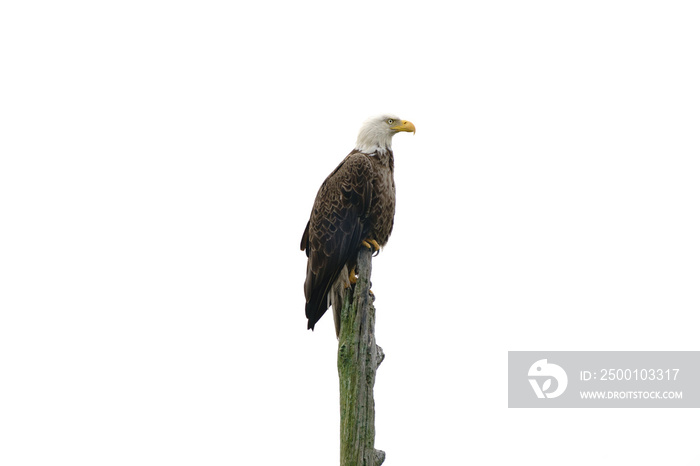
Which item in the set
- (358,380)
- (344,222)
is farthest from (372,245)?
(358,380)

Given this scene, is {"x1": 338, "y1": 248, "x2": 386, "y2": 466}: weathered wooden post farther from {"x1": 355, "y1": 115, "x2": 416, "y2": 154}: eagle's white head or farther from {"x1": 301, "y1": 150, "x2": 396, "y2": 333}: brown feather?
→ {"x1": 355, "y1": 115, "x2": 416, "y2": 154}: eagle's white head

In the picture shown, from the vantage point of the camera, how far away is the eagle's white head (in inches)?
322

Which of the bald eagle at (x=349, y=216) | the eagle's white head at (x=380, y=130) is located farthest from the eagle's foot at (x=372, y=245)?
the eagle's white head at (x=380, y=130)

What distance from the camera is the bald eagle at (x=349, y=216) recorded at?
778 cm

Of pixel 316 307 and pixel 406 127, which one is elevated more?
pixel 406 127

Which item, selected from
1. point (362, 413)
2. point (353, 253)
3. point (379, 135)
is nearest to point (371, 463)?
point (362, 413)

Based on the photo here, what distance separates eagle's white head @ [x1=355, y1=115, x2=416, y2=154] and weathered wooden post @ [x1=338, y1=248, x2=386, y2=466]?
174 centimetres

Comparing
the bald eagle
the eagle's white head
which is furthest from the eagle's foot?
the eagle's white head

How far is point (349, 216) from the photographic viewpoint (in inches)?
307

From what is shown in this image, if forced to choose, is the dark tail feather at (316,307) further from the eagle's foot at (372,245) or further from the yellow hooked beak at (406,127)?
the yellow hooked beak at (406,127)

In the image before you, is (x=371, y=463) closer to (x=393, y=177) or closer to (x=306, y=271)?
(x=306, y=271)

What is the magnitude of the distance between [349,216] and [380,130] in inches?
45.4

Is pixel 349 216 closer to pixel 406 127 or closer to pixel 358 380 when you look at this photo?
pixel 406 127

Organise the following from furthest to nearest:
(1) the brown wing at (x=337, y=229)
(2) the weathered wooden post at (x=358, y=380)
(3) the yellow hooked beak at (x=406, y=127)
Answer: (3) the yellow hooked beak at (x=406, y=127) < (1) the brown wing at (x=337, y=229) < (2) the weathered wooden post at (x=358, y=380)
